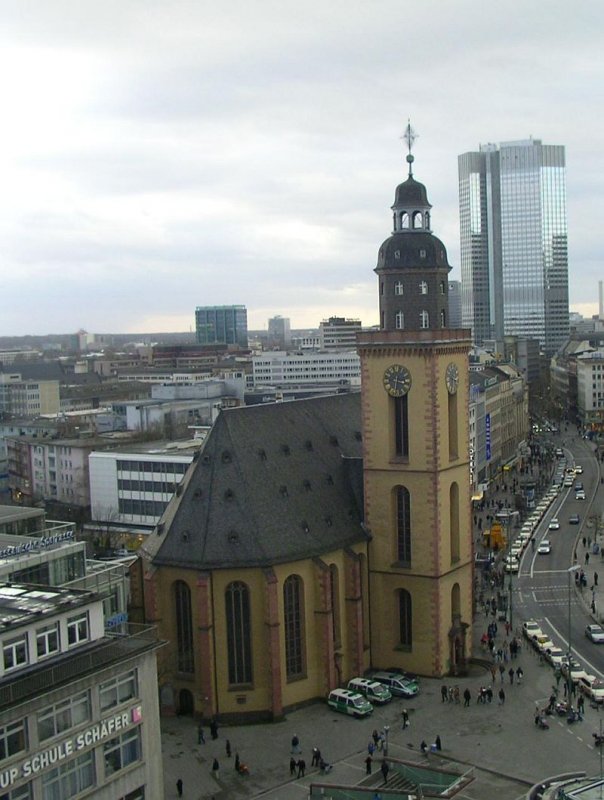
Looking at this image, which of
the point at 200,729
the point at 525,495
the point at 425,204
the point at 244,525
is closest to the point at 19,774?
the point at 200,729

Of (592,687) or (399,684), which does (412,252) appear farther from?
(592,687)

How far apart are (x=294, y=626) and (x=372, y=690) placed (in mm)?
5543

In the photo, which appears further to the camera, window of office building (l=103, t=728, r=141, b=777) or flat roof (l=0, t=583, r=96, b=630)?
window of office building (l=103, t=728, r=141, b=777)

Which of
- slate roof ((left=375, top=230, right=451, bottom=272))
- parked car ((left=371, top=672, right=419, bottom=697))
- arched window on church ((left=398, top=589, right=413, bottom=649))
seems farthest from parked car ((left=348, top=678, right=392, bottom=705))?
slate roof ((left=375, top=230, right=451, bottom=272))

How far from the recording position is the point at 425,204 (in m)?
67.8

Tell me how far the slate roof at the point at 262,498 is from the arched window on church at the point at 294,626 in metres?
1.87

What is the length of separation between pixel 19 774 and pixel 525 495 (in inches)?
3899

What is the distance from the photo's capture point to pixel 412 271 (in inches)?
2613

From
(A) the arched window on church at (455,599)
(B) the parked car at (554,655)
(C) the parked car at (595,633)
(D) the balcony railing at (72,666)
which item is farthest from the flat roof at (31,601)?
(C) the parked car at (595,633)

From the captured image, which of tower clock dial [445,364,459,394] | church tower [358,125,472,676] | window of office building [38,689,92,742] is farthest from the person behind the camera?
tower clock dial [445,364,459,394]

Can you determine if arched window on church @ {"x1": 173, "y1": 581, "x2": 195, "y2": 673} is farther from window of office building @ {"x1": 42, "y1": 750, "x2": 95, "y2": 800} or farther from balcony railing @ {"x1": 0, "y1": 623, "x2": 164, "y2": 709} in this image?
window of office building @ {"x1": 42, "y1": 750, "x2": 95, "y2": 800}

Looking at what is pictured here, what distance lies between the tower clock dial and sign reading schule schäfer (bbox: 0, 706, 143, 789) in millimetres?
30535

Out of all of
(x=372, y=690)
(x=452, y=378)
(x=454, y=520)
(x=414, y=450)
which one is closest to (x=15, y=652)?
(x=372, y=690)

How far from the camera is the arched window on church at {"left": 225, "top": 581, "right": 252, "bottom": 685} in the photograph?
202 feet
